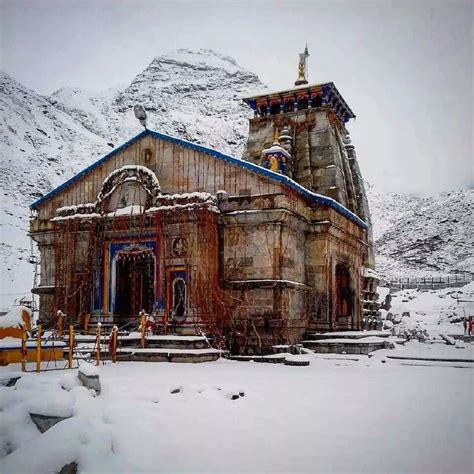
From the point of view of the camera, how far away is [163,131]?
134 feet

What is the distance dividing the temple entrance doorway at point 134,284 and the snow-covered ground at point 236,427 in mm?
7722

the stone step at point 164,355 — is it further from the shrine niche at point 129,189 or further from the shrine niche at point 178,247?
the shrine niche at point 129,189

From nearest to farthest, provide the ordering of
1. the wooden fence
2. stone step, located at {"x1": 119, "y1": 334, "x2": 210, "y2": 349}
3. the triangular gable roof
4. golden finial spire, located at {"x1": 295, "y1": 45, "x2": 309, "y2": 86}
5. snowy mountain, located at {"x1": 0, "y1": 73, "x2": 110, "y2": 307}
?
1. stone step, located at {"x1": 119, "y1": 334, "x2": 210, "y2": 349}
2. the triangular gable roof
3. golden finial spire, located at {"x1": 295, "y1": 45, "x2": 309, "y2": 86}
4. snowy mountain, located at {"x1": 0, "y1": 73, "x2": 110, "y2": 307}
5. the wooden fence

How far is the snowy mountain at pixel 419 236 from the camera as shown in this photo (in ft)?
138

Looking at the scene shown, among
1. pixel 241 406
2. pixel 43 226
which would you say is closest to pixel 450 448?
pixel 241 406

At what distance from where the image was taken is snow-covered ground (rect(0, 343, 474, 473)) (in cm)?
542

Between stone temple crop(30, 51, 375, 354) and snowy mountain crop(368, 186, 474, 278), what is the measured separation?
23.3 m

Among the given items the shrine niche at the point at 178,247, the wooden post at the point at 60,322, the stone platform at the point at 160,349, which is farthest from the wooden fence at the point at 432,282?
the wooden post at the point at 60,322

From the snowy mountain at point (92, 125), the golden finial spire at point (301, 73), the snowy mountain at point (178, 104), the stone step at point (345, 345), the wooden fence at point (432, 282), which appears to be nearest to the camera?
the stone step at point (345, 345)

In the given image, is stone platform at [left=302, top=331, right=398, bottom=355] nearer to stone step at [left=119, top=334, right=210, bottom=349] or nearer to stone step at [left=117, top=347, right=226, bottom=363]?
stone step at [left=119, top=334, right=210, bottom=349]

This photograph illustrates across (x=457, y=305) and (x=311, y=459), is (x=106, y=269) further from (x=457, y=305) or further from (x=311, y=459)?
(x=457, y=305)

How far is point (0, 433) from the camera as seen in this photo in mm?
6230

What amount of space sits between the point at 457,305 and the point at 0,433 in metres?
32.2

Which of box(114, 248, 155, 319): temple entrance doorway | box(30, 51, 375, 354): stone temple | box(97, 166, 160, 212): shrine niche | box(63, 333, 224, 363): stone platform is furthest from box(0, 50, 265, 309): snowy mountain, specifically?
box(63, 333, 224, 363): stone platform
